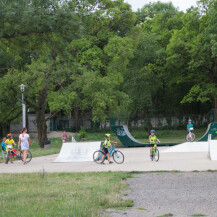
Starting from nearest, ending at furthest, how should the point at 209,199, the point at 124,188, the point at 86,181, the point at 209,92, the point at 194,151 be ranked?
the point at 209,199
the point at 124,188
the point at 86,181
the point at 194,151
the point at 209,92

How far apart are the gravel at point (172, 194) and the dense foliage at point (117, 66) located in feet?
23.2

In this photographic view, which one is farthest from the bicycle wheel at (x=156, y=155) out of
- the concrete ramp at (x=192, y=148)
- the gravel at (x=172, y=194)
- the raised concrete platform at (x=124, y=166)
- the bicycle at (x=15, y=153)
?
the bicycle at (x=15, y=153)

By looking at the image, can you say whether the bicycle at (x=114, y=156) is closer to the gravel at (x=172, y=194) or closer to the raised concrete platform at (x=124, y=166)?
the raised concrete platform at (x=124, y=166)

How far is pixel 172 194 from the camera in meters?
9.28

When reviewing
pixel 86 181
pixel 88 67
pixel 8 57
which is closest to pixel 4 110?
pixel 8 57

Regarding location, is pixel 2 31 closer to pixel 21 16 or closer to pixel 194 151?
pixel 21 16

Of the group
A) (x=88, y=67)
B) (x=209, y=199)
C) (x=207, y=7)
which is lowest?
(x=209, y=199)

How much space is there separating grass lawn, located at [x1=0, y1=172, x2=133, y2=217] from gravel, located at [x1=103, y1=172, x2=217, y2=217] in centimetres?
38

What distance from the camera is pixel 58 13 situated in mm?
13539

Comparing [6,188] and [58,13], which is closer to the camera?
[6,188]

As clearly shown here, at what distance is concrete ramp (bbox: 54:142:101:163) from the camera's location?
65.2ft

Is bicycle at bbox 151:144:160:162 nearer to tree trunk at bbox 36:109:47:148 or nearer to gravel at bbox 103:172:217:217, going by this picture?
gravel at bbox 103:172:217:217

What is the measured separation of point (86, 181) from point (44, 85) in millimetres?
20595

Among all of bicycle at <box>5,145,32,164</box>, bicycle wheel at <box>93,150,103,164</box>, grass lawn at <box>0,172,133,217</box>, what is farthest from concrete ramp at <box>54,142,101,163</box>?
grass lawn at <box>0,172,133,217</box>
